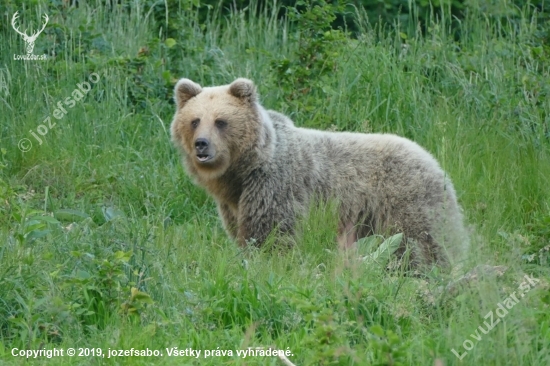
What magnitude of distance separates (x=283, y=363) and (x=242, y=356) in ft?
0.78

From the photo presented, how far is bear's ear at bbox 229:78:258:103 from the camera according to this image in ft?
24.2

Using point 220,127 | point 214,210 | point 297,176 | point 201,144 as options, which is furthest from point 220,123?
point 214,210

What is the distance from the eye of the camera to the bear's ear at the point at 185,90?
754 cm

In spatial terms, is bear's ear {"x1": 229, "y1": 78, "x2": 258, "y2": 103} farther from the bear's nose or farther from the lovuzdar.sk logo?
the lovuzdar.sk logo

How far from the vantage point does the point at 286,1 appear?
47.5 ft

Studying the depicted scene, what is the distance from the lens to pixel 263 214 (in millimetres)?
7152

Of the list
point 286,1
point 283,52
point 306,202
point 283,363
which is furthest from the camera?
point 286,1

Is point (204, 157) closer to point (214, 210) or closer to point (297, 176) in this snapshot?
point (297, 176)

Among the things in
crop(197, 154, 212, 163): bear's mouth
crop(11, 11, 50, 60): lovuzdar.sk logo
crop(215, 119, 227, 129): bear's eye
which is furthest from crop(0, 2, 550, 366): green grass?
crop(215, 119, 227, 129): bear's eye

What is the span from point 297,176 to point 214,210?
1149 mm

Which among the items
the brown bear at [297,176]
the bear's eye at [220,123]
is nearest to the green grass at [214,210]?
the brown bear at [297,176]

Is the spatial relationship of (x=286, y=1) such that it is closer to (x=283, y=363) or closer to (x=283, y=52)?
(x=283, y=52)

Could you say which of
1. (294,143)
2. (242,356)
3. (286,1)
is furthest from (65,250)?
(286,1)

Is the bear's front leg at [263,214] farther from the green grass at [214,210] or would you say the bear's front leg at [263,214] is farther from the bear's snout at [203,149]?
the bear's snout at [203,149]
